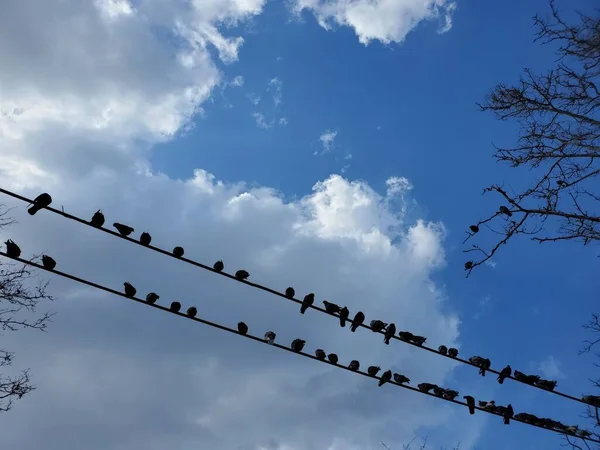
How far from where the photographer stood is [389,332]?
7770 mm

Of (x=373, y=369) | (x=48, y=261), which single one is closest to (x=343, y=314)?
(x=373, y=369)

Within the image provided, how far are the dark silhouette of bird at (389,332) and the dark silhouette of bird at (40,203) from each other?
498 cm

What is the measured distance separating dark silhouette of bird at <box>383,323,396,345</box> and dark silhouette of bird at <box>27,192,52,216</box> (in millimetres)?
4976

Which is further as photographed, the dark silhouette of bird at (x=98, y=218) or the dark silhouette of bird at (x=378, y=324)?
the dark silhouette of bird at (x=378, y=324)

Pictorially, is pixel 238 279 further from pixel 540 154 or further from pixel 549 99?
pixel 549 99

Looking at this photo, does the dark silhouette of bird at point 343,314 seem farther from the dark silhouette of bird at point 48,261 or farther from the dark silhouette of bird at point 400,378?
the dark silhouette of bird at point 48,261

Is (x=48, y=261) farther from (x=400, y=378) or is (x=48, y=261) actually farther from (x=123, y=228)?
(x=400, y=378)

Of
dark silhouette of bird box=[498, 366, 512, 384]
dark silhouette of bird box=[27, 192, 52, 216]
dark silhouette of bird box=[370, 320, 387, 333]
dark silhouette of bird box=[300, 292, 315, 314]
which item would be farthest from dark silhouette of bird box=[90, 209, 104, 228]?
dark silhouette of bird box=[498, 366, 512, 384]

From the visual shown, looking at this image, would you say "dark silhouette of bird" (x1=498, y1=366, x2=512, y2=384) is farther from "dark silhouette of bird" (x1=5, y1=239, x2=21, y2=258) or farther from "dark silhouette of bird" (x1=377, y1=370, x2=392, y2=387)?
"dark silhouette of bird" (x1=5, y1=239, x2=21, y2=258)

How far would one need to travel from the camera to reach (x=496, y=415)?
27.6 feet

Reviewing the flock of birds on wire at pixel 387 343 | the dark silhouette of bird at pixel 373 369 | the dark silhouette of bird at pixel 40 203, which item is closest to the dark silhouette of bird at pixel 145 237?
the flock of birds on wire at pixel 387 343

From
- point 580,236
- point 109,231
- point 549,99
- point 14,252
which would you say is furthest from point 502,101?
point 14,252

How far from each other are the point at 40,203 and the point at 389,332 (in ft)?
16.8

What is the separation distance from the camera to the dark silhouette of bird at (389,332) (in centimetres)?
771
